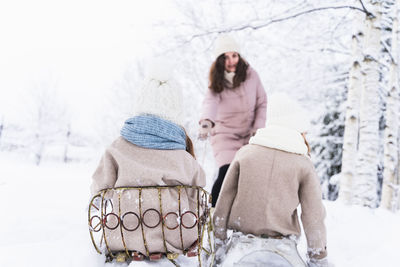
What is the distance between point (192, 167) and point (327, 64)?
303 inches

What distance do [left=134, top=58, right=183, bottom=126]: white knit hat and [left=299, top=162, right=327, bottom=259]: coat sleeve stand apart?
887 millimetres

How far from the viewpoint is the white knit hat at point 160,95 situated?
2000 millimetres

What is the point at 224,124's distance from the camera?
3451 millimetres

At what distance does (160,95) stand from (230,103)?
1.54m

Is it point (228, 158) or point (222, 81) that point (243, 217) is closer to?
point (228, 158)

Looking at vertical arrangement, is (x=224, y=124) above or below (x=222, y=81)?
below

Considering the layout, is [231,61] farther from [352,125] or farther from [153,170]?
[352,125]

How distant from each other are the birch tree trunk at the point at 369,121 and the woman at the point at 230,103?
200 centimetres

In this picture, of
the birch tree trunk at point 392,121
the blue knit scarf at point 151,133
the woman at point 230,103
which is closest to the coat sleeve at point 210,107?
the woman at point 230,103

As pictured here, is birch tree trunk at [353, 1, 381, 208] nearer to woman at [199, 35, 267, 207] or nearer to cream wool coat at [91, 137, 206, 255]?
woman at [199, 35, 267, 207]

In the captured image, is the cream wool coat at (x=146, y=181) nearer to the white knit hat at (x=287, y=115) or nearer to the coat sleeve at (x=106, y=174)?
the coat sleeve at (x=106, y=174)

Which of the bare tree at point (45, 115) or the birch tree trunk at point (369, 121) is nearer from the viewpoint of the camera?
the birch tree trunk at point (369, 121)

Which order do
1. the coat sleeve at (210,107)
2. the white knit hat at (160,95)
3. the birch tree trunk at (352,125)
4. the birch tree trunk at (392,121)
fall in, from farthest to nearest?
the birch tree trunk at (392,121) → the birch tree trunk at (352,125) → the coat sleeve at (210,107) → the white knit hat at (160,95)

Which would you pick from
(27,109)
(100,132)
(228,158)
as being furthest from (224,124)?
(27,109)
